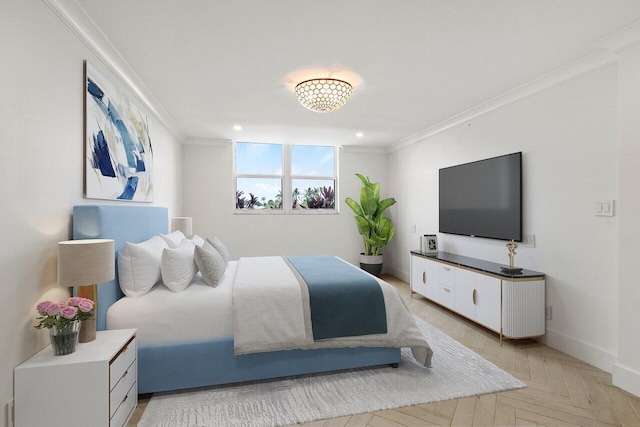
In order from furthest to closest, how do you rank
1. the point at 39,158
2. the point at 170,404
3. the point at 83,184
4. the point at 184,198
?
the point at 184,198, the point at 83,184, the point at 170,404, the point at 39,158

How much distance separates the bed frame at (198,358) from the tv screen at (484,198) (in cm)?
190

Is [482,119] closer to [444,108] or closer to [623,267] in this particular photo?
[444,108]

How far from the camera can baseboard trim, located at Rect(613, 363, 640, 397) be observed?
7.09ft

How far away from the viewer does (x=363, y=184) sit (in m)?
5.95

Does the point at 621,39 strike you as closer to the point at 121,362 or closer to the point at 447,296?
the point at 447,296

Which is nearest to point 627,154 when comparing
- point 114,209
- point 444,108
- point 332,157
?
point 444,108

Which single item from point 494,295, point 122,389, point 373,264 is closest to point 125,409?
point 122,389

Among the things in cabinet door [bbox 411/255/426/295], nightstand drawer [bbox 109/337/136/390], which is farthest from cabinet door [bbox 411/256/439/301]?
nightstand drawer [bbox 109/337/136/390]

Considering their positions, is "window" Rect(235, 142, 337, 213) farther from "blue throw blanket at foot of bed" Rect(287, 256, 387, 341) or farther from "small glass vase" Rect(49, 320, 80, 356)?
"small glass vase" Rect(49, 320, 80, 356)

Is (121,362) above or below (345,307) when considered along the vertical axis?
below

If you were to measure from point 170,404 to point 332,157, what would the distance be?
4.84 meters

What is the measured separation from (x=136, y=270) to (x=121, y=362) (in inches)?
27.0

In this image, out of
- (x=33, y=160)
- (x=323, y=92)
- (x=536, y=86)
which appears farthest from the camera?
(x=536, y=86)

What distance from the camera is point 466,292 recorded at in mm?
3404
